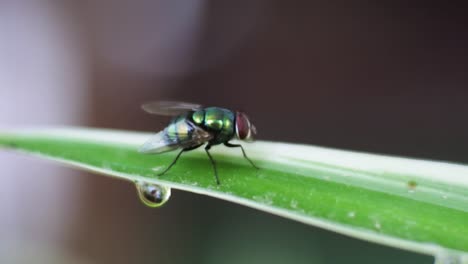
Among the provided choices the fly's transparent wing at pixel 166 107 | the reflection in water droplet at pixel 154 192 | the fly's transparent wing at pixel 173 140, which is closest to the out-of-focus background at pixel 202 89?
the fly's transparent wing at pixel 166 107

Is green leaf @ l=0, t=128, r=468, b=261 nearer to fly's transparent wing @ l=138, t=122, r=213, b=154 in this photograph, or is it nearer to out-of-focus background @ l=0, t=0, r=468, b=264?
fly's transparent wing @ l=138, t=122, r=213, b=154

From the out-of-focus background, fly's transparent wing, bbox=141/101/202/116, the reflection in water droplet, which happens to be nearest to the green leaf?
the reflection in water droplet

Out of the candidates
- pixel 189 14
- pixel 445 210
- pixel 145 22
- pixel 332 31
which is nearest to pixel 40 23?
pixel 145 22

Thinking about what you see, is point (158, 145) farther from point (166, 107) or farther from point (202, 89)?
point (202, 89)

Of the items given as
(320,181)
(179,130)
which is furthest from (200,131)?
(320,181)

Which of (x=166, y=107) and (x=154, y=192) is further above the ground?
(x=166, y=107)

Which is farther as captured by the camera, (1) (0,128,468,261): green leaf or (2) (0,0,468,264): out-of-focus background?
(2) (0,0,468,264): out-of-focus background

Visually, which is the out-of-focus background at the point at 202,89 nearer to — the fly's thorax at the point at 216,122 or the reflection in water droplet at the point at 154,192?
the fly's thorax at the point at 216,122
